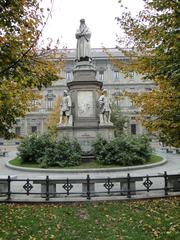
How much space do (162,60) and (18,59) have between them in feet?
12.6

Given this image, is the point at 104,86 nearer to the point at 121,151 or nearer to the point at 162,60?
the point at 121,151

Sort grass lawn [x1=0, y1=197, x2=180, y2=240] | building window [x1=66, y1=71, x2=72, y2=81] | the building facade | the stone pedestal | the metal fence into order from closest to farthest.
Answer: grass lawn [x1=0, y1=197, x2=180, y2=240] → the metal fence → the stone pedestal → the building facade → building window [x1=66, y1=71, x2=72, y2=81]

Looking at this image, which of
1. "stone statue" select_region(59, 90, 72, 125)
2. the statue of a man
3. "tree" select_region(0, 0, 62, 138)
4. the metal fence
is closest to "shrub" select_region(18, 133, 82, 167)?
"stone statue" select_region(59, 90, 72, 125)

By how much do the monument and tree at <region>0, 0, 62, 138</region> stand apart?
13338 millimetres

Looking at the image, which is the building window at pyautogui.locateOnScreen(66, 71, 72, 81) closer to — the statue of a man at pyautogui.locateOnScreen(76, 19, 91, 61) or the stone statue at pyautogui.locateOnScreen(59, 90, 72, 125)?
the statue of a man at pyautogui.locateOnScreen(76, 19, 91, 61)

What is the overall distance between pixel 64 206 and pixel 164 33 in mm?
5571

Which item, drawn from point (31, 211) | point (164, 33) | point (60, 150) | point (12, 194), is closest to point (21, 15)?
point (164, 33)

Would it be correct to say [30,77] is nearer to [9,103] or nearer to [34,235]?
[9,103]

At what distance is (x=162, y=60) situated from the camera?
8.69m

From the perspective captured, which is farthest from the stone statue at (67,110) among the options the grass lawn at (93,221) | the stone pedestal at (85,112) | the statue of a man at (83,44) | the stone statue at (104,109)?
the grass lawn at (93,221)

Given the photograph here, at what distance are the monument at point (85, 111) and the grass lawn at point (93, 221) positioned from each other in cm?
1072

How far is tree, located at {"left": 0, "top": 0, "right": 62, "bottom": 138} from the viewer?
651 centimetres

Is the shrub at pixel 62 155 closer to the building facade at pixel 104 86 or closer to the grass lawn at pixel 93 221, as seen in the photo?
the grass lawn at pixel 93 221

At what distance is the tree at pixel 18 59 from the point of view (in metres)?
6.51
